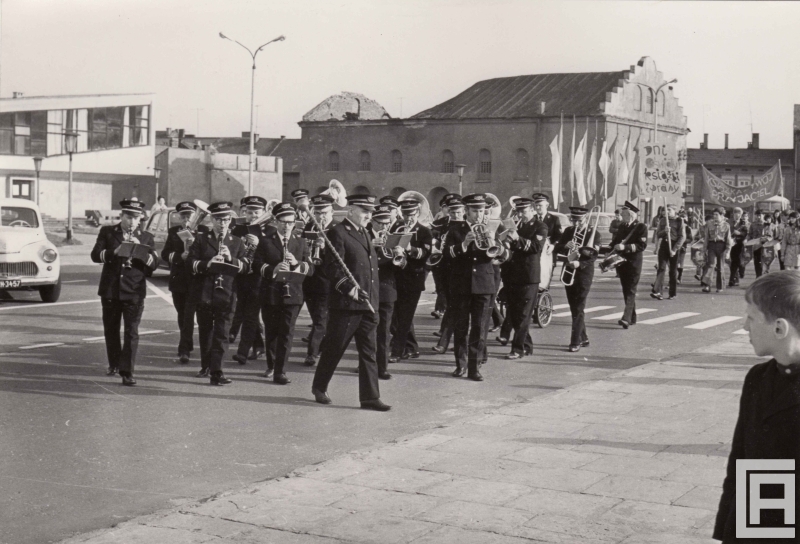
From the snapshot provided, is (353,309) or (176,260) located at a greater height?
(176,260)

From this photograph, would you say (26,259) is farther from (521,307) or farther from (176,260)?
(521,307)

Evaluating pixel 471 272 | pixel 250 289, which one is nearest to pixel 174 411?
pixel 250 289

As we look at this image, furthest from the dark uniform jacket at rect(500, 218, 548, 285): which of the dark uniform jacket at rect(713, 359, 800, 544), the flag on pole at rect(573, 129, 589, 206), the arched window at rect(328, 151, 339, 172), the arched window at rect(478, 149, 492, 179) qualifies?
the arched window at rect(328, 151, 339, 172)

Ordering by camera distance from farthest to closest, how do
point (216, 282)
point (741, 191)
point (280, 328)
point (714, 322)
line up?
point (741, 191) < point (714, 322) < point (280, 328) < point (216, 282)

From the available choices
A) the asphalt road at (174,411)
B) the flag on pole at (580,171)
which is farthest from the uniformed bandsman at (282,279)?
the flag on pole at (580,171)

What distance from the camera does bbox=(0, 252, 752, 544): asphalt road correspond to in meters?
6.30

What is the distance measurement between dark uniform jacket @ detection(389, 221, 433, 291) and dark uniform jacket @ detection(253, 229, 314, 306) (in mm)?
1388

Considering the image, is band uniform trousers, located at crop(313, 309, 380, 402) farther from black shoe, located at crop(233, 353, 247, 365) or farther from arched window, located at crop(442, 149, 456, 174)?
→ arched window, located at crop(442, 149, 456, 174)

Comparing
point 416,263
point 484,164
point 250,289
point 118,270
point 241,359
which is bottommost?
point 241,359

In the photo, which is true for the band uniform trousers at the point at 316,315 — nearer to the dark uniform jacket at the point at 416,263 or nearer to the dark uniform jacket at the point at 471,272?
the dark uniform jacket at the point at 416,263

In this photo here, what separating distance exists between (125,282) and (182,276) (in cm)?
200

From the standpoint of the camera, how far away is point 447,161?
6812 cm

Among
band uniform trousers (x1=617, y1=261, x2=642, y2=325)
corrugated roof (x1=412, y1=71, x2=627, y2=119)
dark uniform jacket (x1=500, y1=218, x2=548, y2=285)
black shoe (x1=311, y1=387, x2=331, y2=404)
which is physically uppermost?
corrugated roof (x1=412, y1=71, x2=627, y2=119)

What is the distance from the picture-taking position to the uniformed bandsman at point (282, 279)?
10.6 meters
